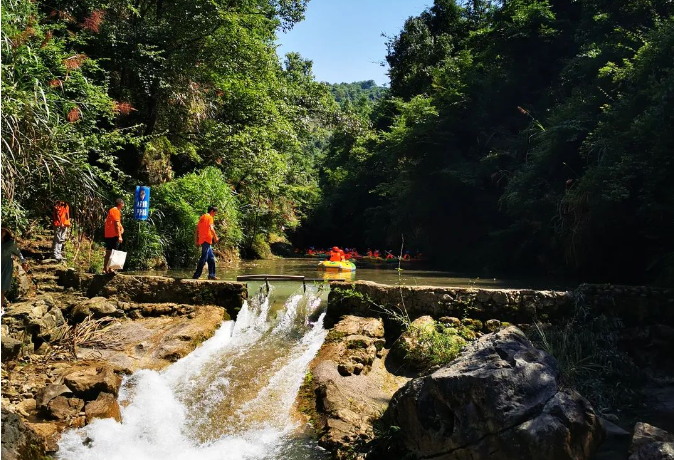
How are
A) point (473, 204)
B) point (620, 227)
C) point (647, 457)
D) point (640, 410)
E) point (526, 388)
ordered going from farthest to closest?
point (473, 204)
point (620, 227)
point (640, 410)
point (526, 388)
point (647, 457)

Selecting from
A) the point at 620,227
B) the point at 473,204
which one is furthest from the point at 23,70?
the point at 473,204

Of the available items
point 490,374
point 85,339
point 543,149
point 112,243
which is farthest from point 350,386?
point 543,149

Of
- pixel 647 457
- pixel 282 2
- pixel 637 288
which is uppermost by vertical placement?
pixel 282 2

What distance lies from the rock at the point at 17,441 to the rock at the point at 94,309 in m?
4.50

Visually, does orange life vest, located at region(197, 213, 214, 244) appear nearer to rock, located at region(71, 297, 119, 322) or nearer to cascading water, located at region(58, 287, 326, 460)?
rock, located at region(71, 297, 119, 322)

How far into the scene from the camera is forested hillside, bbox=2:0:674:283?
1139 centimetres

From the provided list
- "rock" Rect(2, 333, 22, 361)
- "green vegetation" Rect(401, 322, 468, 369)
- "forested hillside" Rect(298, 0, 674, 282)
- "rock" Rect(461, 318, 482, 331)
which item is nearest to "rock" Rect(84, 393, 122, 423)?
"rock" Rect(2, 333, 22, 361)

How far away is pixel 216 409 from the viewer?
23.2ft

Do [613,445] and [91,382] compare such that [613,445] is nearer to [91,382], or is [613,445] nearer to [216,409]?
[216,409]

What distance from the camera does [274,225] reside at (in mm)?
24812

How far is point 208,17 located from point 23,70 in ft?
26.6

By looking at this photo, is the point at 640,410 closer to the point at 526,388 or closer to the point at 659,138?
the point at 526,388

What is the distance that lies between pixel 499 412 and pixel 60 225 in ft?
33.2

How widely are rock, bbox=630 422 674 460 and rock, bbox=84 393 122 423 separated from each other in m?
5.24
